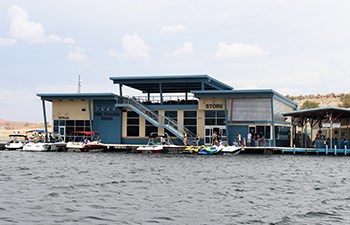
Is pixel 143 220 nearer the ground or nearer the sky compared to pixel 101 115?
nearer the ground

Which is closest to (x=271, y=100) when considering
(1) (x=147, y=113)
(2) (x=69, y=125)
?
(1) (x=147, y=113)

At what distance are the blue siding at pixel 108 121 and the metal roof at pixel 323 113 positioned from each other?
20.7 metres

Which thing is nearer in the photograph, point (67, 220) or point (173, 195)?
point (67, 220)

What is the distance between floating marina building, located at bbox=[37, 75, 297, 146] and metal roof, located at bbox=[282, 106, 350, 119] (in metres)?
3.49

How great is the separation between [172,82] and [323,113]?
59.2 ft

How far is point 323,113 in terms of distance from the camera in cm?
5500

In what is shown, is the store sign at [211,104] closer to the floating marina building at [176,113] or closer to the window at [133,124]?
the floating marina building at [176,113]

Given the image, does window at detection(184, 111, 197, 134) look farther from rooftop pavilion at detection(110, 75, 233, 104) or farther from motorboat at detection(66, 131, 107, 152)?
motorboat at detection(66, 131, 107, 152)

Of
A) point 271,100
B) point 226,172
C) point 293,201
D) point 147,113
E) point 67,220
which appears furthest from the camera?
point 147,113

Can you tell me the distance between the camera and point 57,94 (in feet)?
212

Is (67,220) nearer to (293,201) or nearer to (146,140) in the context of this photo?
(293,201)

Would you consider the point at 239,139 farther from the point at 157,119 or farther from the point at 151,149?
the point at 157,119

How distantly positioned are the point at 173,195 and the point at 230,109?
35442 millimetres

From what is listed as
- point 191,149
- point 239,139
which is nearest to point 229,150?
point 239,139
